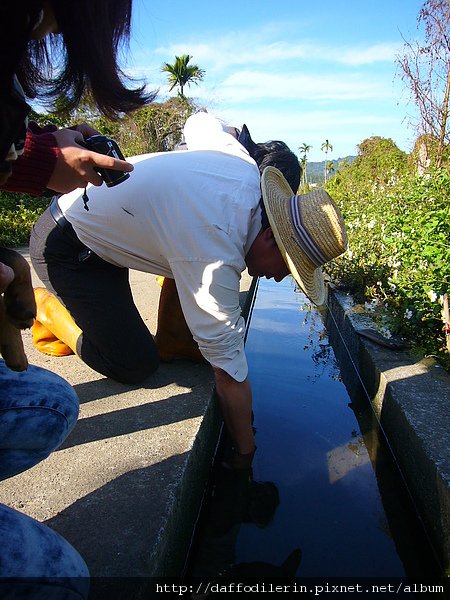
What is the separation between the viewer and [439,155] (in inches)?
230

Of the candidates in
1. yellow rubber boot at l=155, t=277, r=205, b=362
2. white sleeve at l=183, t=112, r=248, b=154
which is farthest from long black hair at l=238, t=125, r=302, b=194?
yellow rubber boot at l=155, t=277, r=205, b=362

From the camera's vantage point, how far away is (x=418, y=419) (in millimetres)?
2064

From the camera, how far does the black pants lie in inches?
92.9

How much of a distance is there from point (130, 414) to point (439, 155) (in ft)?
17.1

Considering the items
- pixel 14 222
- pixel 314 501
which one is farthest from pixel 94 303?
pixel 14 222

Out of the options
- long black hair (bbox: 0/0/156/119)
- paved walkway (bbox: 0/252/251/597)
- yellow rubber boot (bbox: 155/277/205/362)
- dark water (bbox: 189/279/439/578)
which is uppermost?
long black hair (bbox: 0/0/156/119)

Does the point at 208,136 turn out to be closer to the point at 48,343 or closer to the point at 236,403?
the point at 236,403

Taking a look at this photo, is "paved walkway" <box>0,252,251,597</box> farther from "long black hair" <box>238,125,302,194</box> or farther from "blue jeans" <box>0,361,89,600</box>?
"long black hair" <box>238,125,302,194</box>

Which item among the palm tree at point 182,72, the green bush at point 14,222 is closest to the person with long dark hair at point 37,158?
the green bush at point 14,222

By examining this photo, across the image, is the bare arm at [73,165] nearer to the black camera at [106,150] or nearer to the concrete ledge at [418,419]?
the black camera at [106,150]

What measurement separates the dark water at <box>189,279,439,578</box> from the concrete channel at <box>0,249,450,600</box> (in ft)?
0.33

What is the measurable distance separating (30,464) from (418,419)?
1515 millimetres

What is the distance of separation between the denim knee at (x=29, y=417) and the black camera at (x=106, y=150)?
1.87 ft

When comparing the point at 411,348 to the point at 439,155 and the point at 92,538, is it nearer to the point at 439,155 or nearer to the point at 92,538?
the point at 92,538
